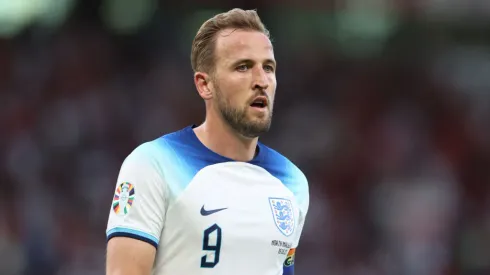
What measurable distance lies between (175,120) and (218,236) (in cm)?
738

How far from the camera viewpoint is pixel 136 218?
374cm

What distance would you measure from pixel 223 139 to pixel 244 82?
306 mm

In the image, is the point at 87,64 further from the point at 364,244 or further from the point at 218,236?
the point at 218,236

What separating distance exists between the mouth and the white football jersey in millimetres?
287

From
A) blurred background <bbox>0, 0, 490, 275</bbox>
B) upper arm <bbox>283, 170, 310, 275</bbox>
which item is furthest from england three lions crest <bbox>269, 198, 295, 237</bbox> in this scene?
blurred background <bbox>0, 0, 490, 275</bbox>

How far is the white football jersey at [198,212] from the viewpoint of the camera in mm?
3789

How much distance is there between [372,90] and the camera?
39.6 ft

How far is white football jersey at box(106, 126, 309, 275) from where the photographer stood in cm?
379

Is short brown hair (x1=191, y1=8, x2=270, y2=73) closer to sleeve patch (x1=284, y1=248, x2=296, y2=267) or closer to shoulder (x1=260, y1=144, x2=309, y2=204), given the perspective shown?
shoulder (x1=260, y1=144, x2=309, y2=204)

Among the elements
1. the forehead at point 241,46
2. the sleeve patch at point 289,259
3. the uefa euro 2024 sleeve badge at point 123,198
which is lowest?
the sleeve patch at point 289,259

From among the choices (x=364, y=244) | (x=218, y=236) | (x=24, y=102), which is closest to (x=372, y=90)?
(x=364, y=244)

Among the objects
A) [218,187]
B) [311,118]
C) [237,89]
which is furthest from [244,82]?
[311,118]

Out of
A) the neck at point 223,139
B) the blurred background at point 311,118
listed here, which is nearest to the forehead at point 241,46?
the neck at point 223,139

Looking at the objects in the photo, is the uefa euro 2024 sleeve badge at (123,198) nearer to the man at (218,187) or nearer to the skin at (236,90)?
the man at (218,187)
